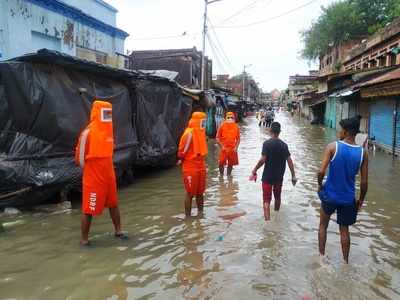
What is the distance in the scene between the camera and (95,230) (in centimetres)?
611

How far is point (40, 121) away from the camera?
6.91 m

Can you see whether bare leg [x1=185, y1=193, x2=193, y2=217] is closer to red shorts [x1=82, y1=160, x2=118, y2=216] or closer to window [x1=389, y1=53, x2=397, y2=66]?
red shorts [x1=82, y1=160, x2=118, y2=216]

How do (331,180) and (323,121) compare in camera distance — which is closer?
(331,180)

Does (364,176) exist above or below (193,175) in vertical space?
above

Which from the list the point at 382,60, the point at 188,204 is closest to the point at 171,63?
the point at 382,60

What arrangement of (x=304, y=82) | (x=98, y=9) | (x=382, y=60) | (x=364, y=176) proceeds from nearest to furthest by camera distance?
(x=364, y=176), (x=98, y=9), (x=382, y=60), (x=304, y=82)

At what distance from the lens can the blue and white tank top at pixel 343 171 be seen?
182 inches

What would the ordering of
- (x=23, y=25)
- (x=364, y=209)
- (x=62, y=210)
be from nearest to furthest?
(x=62, y=210) → (x=364, y=209) → (x=23, y=25)

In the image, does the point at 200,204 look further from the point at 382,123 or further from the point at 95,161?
the point at 382,123

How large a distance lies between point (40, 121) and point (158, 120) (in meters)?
4.62

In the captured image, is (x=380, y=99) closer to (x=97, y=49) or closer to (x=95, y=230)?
(x=97, y=49)

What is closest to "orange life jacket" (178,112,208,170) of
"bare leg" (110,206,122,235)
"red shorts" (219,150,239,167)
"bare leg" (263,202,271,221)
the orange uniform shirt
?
"bare leg" (263,202,271,221)

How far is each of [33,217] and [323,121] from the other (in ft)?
137

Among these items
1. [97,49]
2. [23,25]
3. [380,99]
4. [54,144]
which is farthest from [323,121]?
[54,144]
